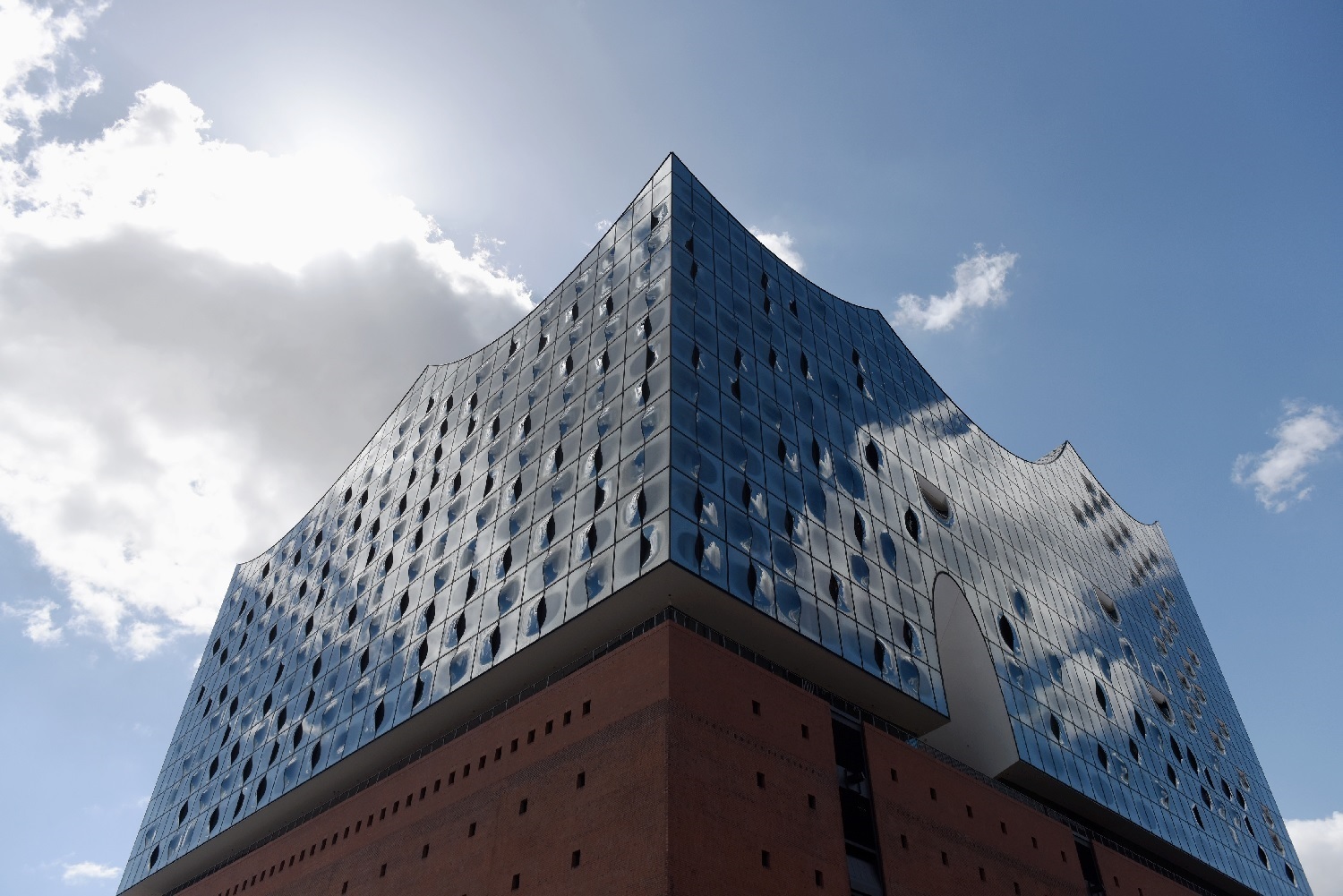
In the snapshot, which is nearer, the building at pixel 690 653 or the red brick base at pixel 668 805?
the red brick base at pixel 668 805

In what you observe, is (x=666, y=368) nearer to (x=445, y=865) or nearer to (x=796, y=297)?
A: (x=796, y=297)

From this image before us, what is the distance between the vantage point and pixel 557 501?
926 inches

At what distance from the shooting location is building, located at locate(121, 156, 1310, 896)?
1842 centimetres

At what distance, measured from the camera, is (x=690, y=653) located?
723 inches

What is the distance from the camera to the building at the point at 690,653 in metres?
18.4

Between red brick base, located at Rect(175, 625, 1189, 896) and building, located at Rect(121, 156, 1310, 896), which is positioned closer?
red brick base, located at Rect(175, 625, 1189, 896)

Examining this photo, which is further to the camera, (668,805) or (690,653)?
(690,653)

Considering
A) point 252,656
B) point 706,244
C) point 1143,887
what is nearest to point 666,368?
point 706,244

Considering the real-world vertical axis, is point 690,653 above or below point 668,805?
above

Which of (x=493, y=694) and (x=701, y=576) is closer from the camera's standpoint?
(x=701, y=576)

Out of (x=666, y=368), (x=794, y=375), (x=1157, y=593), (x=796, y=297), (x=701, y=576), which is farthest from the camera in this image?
(x=1157, y=593)

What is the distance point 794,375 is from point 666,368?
5.56 meters

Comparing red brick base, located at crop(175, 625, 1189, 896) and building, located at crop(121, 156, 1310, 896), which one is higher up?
building, located at crop(121, 156, 1310, 896)

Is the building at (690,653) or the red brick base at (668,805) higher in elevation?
the building at (690,653)
